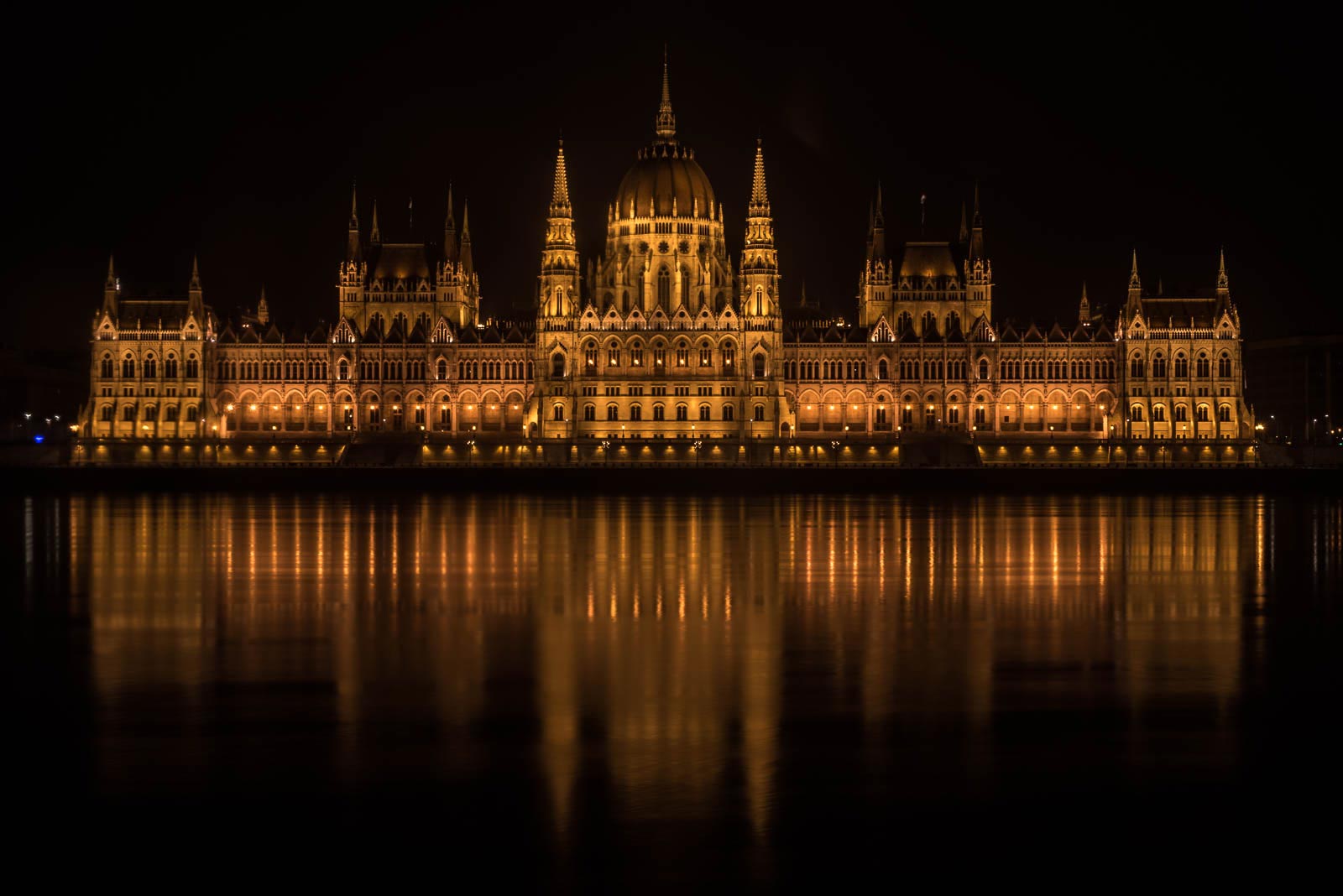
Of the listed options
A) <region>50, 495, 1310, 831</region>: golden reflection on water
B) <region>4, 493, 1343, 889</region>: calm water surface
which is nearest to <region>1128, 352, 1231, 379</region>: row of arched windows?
<region>50, 495, 1310, 831</region>: golden reflection on water

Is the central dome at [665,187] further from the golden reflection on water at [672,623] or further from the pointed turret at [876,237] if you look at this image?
the golden reflection on water at [672,623]

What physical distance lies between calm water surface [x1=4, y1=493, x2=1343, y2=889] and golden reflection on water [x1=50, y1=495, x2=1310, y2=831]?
0.36ft

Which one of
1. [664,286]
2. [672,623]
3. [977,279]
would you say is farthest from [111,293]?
[672,623]

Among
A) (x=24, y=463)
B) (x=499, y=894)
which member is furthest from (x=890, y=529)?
(x=24, y=463)

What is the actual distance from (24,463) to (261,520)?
46434 mm

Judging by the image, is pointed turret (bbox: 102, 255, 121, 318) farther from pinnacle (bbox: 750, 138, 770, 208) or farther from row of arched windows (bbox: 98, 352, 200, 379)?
pinnacle (bbox: 750, 138, 770, 208)

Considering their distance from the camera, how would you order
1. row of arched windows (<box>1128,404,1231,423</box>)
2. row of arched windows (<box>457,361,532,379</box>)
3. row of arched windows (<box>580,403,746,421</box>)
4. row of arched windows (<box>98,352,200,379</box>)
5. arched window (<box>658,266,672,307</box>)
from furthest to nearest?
1. arched window (<box>658,266,672,307</box>)
2. row of arched windows (<box>457,361,532,379</box>)
3. row of arched windows (<box>98,352,200,379</box>)
4. row of arched windows (<box>1128,404,1231,423</box>)
5. row of arched windows (<box>580,403,746,421</box>)

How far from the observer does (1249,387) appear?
177 metres

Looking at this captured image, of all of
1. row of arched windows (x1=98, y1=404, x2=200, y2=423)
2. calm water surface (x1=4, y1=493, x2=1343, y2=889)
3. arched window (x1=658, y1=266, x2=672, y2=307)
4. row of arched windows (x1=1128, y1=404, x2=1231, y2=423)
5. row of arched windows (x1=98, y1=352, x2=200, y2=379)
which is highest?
arched window (x1=658, y1=266, x2=672, y2=307)

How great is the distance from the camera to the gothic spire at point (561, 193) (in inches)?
4724

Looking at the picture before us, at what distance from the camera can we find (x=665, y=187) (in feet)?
403

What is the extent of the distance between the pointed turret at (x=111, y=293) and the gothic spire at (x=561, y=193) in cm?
3148

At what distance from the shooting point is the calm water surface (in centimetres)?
1496

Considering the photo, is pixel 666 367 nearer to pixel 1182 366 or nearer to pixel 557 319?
pixel 557 319
